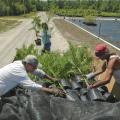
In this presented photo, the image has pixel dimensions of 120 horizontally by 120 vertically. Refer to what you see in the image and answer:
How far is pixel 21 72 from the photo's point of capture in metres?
8.05

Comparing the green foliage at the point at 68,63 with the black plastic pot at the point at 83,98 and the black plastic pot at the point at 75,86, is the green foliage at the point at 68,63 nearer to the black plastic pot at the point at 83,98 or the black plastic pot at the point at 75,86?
the black plastic pot at the point at 75,86

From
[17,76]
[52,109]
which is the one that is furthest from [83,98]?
[17,76]

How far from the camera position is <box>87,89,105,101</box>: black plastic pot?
9227mm

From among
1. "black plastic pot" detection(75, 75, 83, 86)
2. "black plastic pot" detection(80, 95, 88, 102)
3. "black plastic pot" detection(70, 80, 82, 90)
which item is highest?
"black plastic pot" detection(80, 95, 88, 102)

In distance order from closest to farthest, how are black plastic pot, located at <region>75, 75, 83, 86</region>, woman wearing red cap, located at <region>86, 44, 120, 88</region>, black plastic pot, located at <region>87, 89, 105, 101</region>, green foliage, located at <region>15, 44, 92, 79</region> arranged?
woman wearing red cap, located at <region>86, 44, 120, 88</region>
black plastic pot, located at <region>87, 89, 105, 101</region>
black plastic pot, located at <region>75, 75, 83, 86</region>
green foliage, located at <region>15, 44, 92, 79</region>

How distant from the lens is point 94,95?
9.34 metres

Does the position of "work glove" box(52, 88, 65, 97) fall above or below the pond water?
above

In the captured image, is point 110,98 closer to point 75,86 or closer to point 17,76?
point 75,86

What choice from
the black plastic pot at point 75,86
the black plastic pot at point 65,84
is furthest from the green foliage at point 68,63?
the black plastic pot at point 75,86

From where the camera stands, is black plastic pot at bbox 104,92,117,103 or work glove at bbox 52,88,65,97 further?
black plastic pot at bbox 104,92,117,103

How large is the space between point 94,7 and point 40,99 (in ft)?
492

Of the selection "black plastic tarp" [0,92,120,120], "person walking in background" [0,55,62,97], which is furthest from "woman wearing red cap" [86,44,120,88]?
"person walking in background" [0,55,62,97]

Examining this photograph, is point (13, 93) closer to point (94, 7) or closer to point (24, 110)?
point (24, 110)

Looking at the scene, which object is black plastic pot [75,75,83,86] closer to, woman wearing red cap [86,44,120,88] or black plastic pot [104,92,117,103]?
black plastic pot [104,92,117,103]
